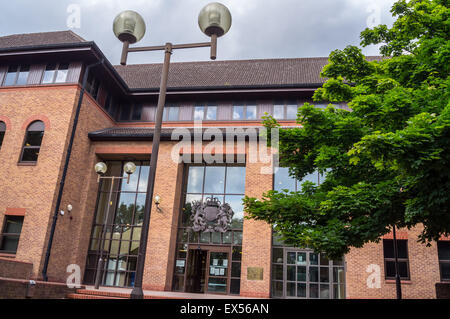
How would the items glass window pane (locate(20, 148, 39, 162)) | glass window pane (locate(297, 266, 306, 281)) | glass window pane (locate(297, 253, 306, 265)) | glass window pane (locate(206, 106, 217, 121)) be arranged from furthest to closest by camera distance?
glass window pane (locate(206, 106, 217, 121)) < glass window pane (locate(20, 148, 39, 162)) < glass window pane (locate(297, 253, 306, 265)) < glass window pane (locate(297, 266, 306, 281))

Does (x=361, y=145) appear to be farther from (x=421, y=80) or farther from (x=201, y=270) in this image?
(x=201, y=270)

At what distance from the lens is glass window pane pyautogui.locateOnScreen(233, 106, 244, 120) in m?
19.9

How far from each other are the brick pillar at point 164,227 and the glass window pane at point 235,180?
102 inches

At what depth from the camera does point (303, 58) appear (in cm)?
2514

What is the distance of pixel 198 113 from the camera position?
802 inches

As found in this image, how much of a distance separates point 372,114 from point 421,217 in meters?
2.39

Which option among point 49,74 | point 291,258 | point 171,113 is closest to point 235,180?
point 291,258

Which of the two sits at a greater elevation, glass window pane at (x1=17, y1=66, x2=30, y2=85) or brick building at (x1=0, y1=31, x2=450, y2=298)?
glass window pane at (x1=17, y1=66, x2=30, y2=85)

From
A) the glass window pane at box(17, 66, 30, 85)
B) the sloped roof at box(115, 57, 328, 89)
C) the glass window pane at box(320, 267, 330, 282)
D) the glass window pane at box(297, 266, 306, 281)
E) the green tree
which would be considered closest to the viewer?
the green tree

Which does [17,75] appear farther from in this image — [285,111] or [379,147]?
[379,147]

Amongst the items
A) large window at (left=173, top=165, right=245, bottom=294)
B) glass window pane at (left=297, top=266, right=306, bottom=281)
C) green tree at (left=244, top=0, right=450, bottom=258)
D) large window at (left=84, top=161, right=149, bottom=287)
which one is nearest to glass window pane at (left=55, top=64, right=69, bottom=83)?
large window at (left=84, top=161, right=149, bottom=287)

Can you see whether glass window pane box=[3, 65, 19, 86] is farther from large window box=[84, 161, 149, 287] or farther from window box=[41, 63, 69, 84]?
large window box=[84, 161, 149, 287]

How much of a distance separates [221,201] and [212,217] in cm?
96

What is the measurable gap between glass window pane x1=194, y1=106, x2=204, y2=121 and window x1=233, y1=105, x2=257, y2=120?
6.34ft
